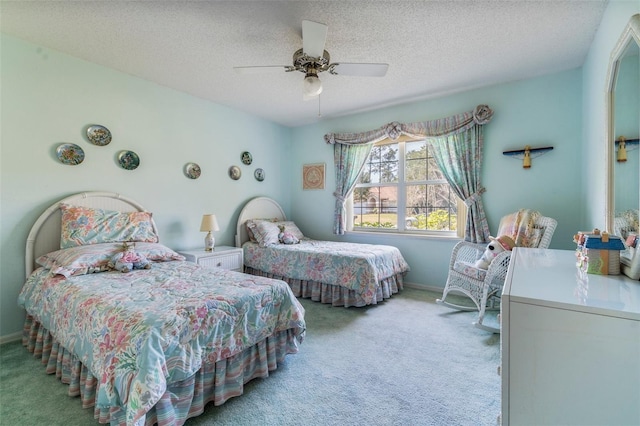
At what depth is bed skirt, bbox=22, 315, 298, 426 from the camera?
139 centimetres

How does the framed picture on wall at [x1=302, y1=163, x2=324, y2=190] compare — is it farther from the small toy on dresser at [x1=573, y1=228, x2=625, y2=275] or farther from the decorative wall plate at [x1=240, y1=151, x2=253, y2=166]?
the small toy on dresser at [x1=573, y1=228, x2=625, y2=275]

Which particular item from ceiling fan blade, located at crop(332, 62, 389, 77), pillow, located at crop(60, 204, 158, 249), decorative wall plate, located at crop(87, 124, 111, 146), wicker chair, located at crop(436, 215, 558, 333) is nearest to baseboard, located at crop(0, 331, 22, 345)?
pillow, located at crop(60, 204, 158, 249)

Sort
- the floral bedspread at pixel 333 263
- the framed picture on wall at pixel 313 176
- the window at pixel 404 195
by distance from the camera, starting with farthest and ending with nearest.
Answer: the framed picture on wall at pixel 313 176, the window at pixel 404 195, the floral bedspread at pixel 333 263

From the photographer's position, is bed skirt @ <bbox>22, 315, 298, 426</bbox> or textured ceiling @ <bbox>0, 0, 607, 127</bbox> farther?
textured ceiling @ <bbox>0, 0, 607, 127</bbox>

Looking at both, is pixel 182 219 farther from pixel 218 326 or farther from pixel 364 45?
pixel 364 45

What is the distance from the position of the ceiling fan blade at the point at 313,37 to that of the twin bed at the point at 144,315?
1.70 m

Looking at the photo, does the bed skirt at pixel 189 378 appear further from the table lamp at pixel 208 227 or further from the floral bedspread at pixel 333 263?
the table lamp at pixel 208 227

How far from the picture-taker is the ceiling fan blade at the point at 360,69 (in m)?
2.18

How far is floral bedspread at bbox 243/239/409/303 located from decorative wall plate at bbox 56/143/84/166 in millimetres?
2049

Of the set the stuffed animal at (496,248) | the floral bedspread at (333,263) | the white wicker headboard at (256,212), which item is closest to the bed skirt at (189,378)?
the floral bedspread at (333,263)

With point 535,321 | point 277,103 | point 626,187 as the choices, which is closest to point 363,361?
point 535,321

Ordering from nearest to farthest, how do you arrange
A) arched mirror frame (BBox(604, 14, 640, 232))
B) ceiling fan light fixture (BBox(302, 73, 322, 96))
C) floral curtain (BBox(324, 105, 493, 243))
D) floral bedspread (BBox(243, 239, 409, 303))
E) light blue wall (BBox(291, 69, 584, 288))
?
arched mirror frame (BBox(604, 14, 640, 232))
ceiling fan light fixture (BBox(302, 73, 322, 96))
light blue wall (BBox(291, 69, 584, 288))
floral bedspread (BBox(243, 239, 409, 303))
floral curtain (BBox(324, 105, 493, 243))

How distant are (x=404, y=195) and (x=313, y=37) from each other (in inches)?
105

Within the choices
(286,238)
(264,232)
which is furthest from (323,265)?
(264,232)
